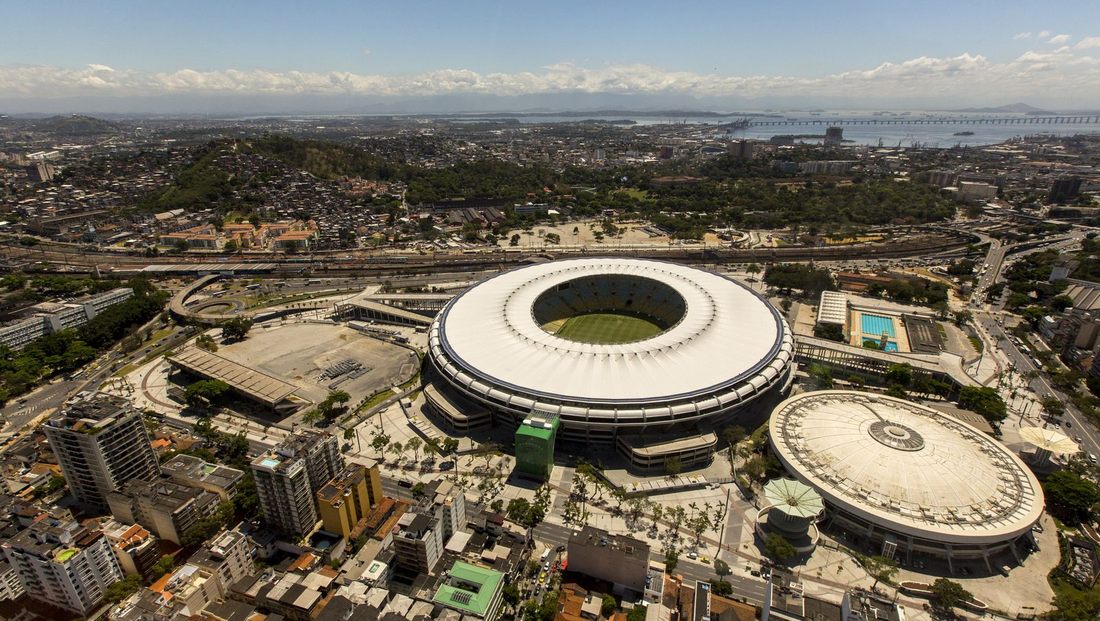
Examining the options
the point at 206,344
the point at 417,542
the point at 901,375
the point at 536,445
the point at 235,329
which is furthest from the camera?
the point at 235,329

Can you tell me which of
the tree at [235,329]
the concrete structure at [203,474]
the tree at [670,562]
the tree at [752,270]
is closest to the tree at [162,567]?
the concrete structure at [203,474]

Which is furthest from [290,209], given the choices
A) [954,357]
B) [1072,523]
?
[1072,523]

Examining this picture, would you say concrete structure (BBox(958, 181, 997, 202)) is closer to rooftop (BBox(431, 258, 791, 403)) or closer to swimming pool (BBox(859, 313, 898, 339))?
swimming pool (BBox(859, 313, 898, 339))

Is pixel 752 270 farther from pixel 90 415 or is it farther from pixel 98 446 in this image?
pixel 90 415

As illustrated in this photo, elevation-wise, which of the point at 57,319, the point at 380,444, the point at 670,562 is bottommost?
the point at 670,562

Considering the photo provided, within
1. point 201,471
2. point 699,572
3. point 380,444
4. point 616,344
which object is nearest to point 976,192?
point 616,344

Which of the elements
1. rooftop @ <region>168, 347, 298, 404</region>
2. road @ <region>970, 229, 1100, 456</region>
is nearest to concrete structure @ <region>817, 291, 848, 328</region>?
road @ <region>970, 229, 1100, 456</region>

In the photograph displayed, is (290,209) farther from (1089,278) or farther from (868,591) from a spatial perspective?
(1089,278)
